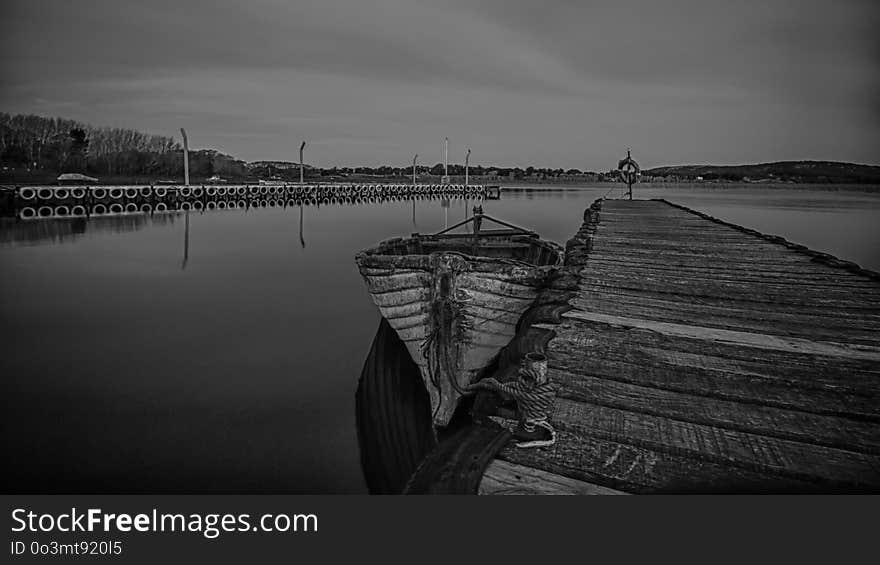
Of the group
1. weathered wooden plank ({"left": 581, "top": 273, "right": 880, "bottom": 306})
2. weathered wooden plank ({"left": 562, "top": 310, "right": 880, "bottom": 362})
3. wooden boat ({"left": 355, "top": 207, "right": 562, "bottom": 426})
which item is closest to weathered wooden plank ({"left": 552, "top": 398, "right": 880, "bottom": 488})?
weathered wooden plank ({"left": 562, "top": 310, "right": 880, "bottom": 362})

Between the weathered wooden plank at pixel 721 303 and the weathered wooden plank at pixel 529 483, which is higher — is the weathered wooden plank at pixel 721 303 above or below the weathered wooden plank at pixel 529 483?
above

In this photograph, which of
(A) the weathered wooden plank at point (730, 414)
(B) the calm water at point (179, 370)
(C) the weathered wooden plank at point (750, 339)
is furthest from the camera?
(B) the calm water at point (179, 370)

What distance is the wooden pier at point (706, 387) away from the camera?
7.61ft

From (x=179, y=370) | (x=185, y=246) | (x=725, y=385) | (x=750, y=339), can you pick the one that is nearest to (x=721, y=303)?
(x=750, y=339)

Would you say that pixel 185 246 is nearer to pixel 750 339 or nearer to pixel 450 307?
pixel 450 307

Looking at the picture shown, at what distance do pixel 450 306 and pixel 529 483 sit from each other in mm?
3337

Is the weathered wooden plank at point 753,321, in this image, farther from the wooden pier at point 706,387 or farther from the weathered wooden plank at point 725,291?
the weathered wooden plank at point 725,291

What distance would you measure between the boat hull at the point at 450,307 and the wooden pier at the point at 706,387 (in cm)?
62

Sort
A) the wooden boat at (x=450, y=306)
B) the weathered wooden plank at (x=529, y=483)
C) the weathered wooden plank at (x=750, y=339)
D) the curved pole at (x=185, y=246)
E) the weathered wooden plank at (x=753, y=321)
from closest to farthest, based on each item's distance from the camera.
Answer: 1. the weathered wooden plank at (x=529, y=483)
2. the weathered wooden plank at (x=750, y=339)
3. the weathered wooden plank at (x=753, y=321)
4. the wooden boat at (x=450, y=306)
5. the curved pole at (x=185, y=246)

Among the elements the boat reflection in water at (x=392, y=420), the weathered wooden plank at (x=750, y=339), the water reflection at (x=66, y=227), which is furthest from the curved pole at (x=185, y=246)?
the weathered wooden plank at (x=750, y=339)

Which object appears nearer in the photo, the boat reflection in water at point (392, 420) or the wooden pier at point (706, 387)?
the wooden pier at point (706, 387)

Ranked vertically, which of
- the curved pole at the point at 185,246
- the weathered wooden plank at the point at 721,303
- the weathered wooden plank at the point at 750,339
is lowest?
the curved pole at the point at 185,246

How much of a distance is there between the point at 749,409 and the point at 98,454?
20.7ft

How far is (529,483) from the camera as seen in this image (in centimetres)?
226
